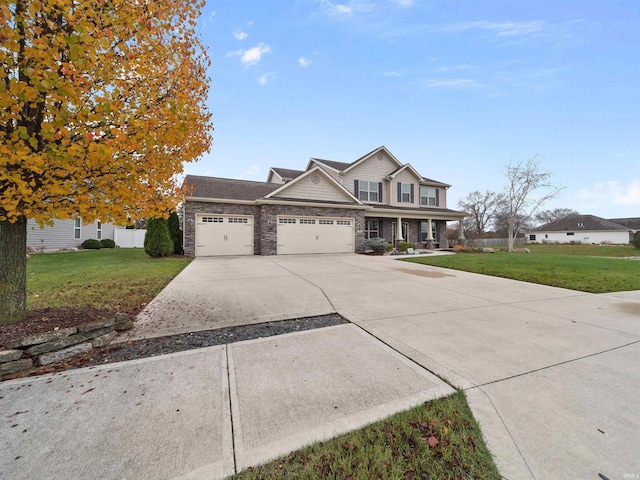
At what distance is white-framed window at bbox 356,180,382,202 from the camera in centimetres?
1981

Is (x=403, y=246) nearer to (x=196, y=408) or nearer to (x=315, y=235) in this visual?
(x=315, y=235)

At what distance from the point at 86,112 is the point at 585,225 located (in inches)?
2484

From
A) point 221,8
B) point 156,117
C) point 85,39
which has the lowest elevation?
point 156,117

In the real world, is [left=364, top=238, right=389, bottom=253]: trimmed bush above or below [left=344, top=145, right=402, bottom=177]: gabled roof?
below

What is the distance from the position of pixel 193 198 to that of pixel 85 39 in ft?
39.9

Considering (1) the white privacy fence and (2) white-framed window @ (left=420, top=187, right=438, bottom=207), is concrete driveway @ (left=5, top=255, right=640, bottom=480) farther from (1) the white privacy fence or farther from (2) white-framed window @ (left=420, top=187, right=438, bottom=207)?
(1) the white privacy fence

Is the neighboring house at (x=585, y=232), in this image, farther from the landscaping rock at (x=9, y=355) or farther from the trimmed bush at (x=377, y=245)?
the landscaping rock at (x=9, y=355)

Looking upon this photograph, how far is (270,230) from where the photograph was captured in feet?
50.2

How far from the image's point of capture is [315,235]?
16438 millimetres

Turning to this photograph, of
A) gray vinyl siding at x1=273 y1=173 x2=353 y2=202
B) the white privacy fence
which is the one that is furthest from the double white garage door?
the white privacy fence

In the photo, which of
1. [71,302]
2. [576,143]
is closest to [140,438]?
[71,302]

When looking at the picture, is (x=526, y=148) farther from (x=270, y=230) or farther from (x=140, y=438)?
(x=140, y=438)

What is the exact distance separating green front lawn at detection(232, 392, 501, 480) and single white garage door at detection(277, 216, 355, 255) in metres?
14.1

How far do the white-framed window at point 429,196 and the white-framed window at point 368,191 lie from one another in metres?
4.26
